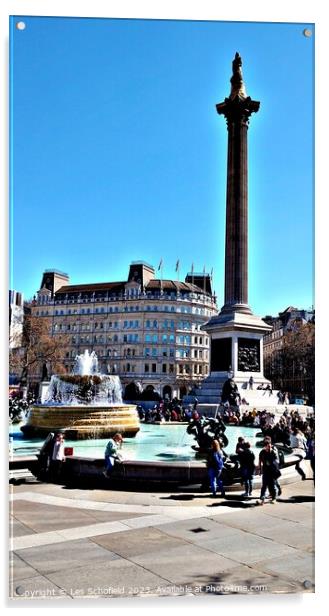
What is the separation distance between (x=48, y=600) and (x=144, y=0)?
300 inches

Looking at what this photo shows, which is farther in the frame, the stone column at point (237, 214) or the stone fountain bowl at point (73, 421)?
the stone column at point (237, 214)

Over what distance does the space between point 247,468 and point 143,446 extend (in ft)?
24.3

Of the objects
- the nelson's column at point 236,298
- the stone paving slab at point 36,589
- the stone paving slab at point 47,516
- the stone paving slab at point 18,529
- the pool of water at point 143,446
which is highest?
the nelson's column at point 236,298

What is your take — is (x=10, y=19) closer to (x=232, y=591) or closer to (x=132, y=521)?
(x=132, y=521)

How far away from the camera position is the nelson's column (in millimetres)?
32688

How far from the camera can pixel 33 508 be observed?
8.32 meters

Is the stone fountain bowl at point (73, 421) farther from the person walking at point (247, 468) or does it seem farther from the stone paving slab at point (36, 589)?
the stone paving slab at point (36, 589)

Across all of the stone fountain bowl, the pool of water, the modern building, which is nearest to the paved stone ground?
the pool of water

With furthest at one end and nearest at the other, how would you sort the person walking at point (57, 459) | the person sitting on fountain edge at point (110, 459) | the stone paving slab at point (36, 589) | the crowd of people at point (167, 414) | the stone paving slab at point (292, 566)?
1. the crowd of people at point (167, 414)
2. the person walking at point (57, 459)
3. the person sitting on fountain edge at point (110, 459)
4. the stone paving slab at point (292, 566)
5. the stone paving slab at point (36, 589)

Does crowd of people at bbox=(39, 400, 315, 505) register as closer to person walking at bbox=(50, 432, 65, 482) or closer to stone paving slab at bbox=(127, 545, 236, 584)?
person walking at bbox=(50, 432, 65, 482)

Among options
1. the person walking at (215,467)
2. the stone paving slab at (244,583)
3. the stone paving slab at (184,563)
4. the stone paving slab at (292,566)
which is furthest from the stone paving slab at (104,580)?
the person walking at (215,467)

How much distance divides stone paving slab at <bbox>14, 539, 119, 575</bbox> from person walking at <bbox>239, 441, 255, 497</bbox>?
12.3 feet

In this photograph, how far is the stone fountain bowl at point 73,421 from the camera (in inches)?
654
